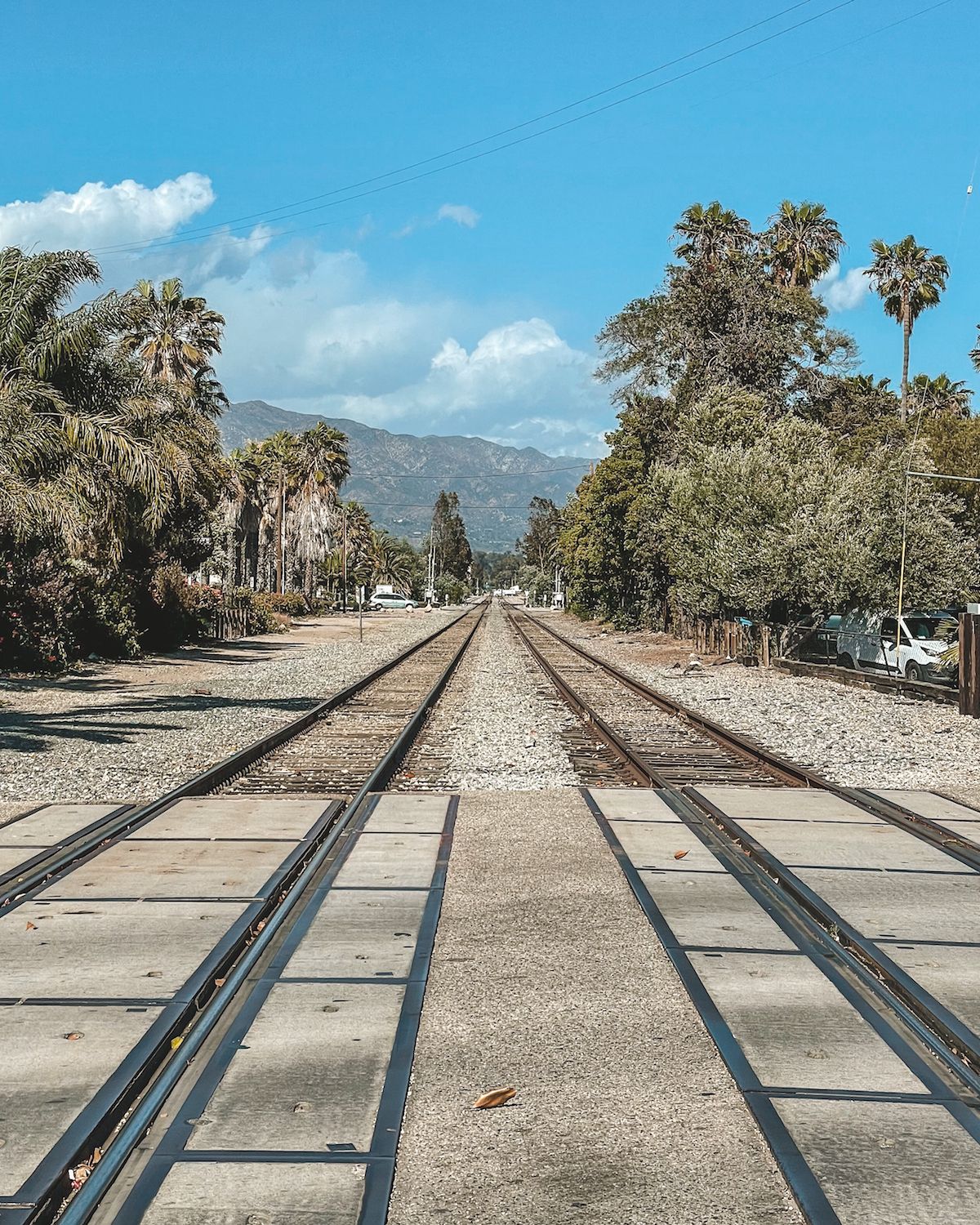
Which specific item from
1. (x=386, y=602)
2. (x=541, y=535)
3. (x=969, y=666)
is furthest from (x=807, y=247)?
(x=541, y=535)

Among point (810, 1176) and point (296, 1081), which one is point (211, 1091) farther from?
point (810, 1176)

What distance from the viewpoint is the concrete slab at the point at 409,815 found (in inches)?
362

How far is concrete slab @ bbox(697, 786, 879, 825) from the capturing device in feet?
32.3

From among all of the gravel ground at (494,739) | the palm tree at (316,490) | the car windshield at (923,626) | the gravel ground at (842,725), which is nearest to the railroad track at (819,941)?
the gravel ground at (494,739)

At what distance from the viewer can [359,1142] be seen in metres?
3.91

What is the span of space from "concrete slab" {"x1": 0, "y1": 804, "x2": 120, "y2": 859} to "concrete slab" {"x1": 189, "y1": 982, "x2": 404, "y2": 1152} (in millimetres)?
3699

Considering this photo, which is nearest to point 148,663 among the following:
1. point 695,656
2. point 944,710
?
point 695,656

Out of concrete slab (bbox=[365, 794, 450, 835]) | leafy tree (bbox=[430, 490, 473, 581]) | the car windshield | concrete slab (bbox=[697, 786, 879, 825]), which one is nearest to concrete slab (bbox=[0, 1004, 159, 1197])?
concrete slab (bbox=[365, 794, 450, 835])

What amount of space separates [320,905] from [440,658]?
28170mm

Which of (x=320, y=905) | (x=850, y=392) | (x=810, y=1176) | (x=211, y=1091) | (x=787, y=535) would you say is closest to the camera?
(x=810, y=1176)

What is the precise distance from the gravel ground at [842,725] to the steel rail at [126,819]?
5.91 metres

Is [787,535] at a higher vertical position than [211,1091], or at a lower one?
higher

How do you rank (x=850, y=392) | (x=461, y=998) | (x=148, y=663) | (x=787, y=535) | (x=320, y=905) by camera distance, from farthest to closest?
(x=850, y=392), (x=148, y=663), (x=787, y=535), (x=320, y=905), (x=461, y=998)

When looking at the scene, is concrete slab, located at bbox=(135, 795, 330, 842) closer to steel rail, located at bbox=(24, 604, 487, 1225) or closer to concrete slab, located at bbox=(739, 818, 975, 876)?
steel rail, located at bbox=(24, 604, 487, 1225)
